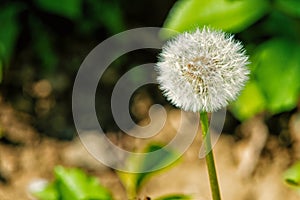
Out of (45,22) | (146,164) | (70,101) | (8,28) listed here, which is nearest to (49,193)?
(146,164)

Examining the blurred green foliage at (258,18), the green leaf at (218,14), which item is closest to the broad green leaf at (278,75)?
the blurred green foliage at (258,18)

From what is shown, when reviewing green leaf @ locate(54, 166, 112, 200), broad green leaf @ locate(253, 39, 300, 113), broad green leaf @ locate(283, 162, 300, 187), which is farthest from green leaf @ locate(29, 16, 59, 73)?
broad green leaf @ locate(283, 162, 300, 187)

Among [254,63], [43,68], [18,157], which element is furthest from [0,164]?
[254,63]

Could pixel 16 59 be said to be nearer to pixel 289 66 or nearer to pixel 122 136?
pixel 122 136

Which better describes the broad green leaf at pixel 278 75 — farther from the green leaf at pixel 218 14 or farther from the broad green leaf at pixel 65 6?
the broad green leaf at pixel 65 6

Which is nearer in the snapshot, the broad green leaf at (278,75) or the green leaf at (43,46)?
the broad green leaf at (278,75)

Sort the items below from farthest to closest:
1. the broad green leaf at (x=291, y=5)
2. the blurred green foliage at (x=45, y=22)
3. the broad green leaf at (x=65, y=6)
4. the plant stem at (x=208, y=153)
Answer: the blurred green foliage at (x=45, y=22)
the broad green leaf at (x=65, y=6)
the broad green leaf at (x=291, y=5)
the plant stem at (x=208, y=153)

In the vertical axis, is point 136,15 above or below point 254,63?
above
